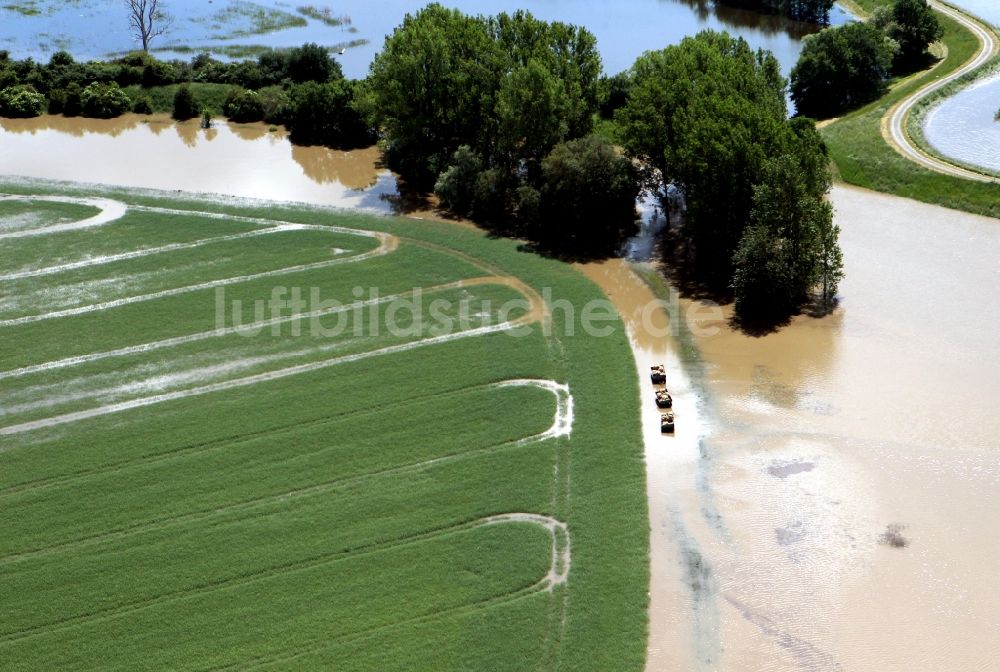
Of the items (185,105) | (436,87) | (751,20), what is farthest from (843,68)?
(185,105)

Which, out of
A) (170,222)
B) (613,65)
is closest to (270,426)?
(170,222)

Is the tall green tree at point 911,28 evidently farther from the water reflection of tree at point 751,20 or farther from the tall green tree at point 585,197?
the tall green tree at point 585,197

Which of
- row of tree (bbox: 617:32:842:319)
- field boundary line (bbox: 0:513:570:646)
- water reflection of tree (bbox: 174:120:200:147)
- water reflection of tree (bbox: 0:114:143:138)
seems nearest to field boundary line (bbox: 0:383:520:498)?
field boundary line (bbox: 0:513:570:646)

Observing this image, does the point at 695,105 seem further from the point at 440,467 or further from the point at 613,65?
the point at 613,65

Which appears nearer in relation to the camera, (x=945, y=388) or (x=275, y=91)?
(x=945, y=388)

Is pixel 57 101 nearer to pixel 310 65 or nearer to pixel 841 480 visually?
pixel 310 65

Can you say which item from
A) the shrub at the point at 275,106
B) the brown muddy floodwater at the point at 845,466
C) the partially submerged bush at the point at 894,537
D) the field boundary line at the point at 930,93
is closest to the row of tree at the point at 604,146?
the brown muddy floodwater at the point at 845,466
